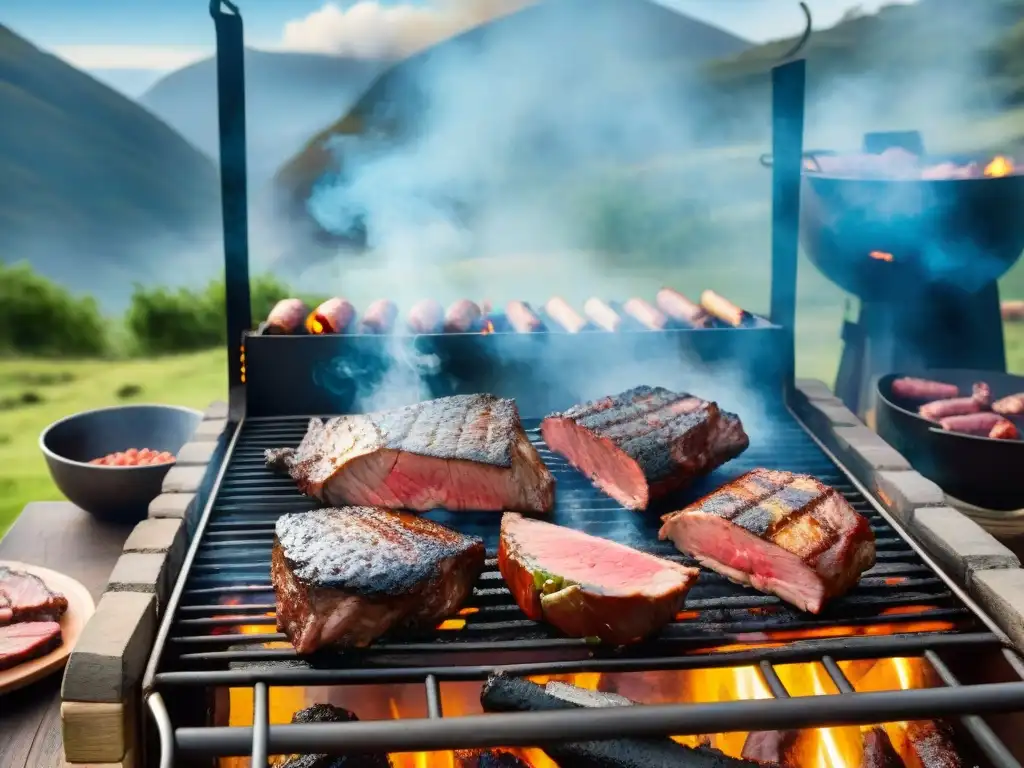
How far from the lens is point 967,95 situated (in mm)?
9414

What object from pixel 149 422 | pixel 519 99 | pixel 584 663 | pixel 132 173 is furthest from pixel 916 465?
pixel 132 173

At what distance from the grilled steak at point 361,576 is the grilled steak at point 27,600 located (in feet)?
3.88

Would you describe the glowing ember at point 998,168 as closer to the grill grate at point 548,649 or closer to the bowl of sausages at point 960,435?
the bowl of sausages at point 960,435

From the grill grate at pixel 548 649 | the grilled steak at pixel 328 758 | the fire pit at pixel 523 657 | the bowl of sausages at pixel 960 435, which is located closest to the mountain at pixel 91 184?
the fire pit at pixel 523 657

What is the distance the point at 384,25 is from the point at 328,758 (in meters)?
8.26

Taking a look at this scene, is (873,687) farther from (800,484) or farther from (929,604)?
(800,484)

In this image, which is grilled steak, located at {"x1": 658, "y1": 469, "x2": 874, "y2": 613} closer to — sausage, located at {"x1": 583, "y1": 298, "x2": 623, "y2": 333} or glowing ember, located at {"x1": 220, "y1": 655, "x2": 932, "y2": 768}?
glowing ember, located at {"x1": 220, "y1": 655, "x2": 932, "y2": 768}

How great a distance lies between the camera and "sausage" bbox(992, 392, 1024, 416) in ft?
14.0

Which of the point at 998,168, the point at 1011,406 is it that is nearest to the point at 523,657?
the point at 1011,406

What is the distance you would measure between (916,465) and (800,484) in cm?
137

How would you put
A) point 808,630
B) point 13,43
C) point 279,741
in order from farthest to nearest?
point 13,43 → point 808,630 → point 279,741

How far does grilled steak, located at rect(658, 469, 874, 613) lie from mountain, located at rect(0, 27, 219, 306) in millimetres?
7903

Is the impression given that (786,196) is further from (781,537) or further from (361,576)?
(361,576)

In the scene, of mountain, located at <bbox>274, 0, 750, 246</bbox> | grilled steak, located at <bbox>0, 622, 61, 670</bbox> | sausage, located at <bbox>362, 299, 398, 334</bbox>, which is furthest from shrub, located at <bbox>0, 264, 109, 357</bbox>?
grilled steak, located at <bbox>0, 622, 61, 670</bbox>
